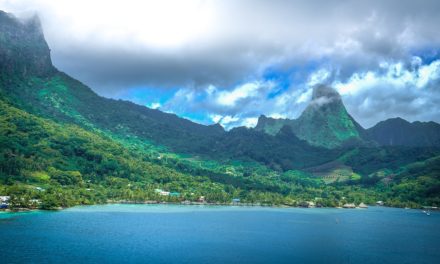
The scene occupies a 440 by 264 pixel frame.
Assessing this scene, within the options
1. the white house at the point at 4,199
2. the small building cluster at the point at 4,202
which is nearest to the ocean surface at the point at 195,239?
the small building cluster at the point at 4,202

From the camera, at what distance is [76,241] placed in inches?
3433

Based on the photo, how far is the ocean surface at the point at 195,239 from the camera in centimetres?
7869

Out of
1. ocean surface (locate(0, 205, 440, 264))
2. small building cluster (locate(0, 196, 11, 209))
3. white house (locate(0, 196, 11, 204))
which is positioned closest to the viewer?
ocean surface (locate(0, 205, 440, 264))

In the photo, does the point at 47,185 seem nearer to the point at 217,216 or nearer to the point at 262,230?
the point at 217,216

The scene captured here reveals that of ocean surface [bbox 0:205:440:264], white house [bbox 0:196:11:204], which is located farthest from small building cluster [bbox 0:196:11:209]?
ocean surface [bbox 0:205:440:264]

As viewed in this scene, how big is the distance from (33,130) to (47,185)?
185 feet

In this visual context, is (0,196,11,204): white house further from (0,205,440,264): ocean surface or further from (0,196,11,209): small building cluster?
(0,205,440,264): ocean surface

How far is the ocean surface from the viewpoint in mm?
Result: 78688

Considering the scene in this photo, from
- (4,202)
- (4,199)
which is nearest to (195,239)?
(4,202)

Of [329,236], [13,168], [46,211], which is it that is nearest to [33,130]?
[13,168]

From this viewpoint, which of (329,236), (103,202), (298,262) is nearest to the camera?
(298,262)

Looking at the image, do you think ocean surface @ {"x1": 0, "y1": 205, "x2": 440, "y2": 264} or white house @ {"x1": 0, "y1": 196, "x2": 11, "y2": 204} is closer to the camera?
ocean surface @ {"x1": 0, "y1": 205, "x2": 440, "y2": 264}

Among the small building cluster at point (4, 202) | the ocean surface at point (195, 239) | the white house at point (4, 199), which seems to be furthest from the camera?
the white house at point (4, 199)

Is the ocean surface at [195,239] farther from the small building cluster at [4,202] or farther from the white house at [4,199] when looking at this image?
the white house at [4,199]
